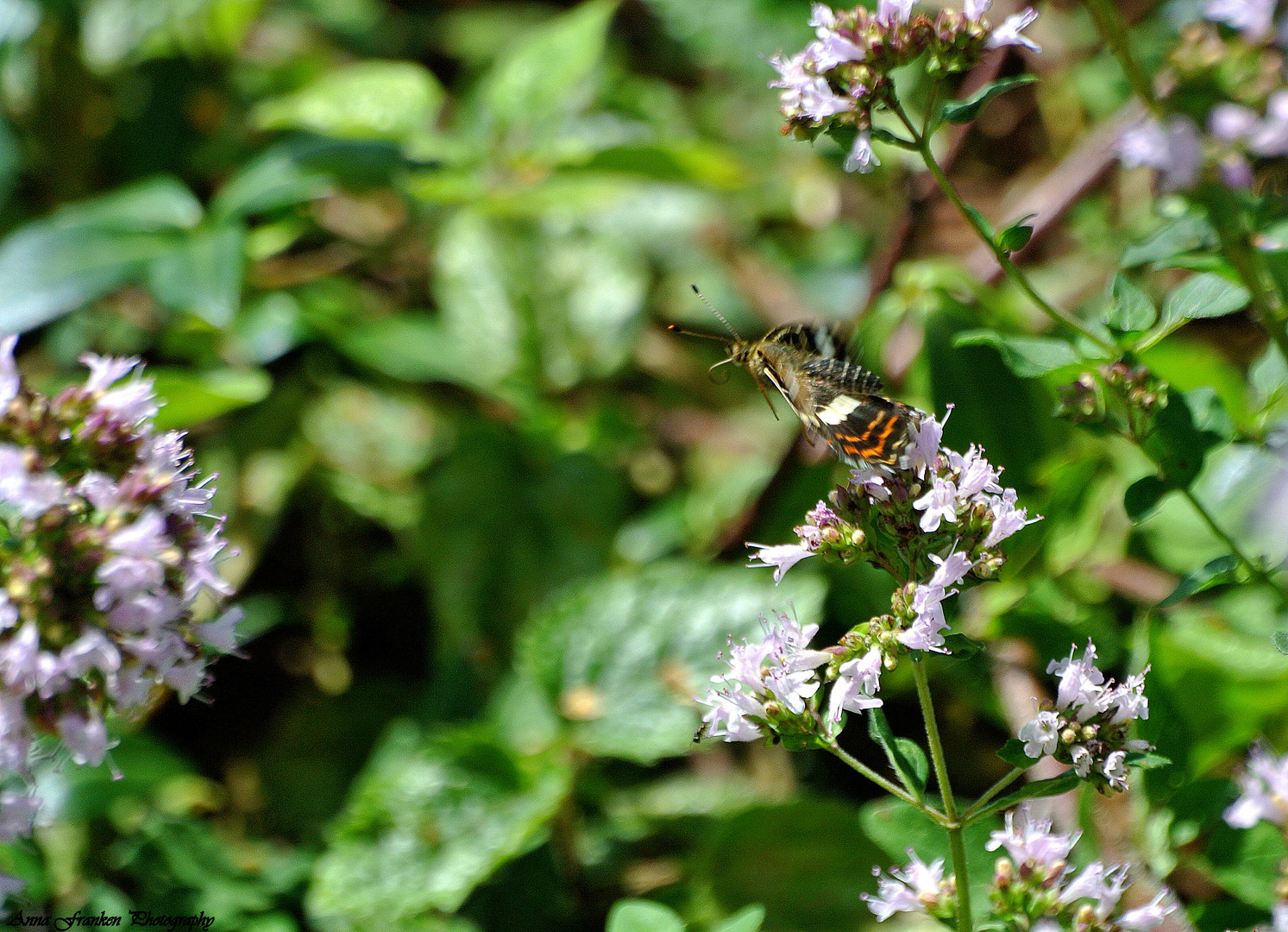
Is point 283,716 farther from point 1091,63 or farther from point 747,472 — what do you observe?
point 1091,63

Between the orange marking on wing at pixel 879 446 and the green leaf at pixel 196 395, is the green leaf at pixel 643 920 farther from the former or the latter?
the green leaf at pixel 196 395

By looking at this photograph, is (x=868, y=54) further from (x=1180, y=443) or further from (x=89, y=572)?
(x=89, y=572)

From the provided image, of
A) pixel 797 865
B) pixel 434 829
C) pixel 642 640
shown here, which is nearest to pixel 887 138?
pixel 642 640

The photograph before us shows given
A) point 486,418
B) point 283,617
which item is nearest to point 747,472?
point 486,418

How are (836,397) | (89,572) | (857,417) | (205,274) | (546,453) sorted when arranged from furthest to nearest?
(546,453) < (205,274) < (836,397) < (857,417) < (89,572)

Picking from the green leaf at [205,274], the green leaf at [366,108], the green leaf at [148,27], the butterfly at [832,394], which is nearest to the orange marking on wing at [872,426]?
the butterfly at [832,394]

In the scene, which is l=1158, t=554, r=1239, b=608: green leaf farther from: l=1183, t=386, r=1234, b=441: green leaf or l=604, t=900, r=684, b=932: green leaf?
l=604, t=900, r=684, b=932: green leaf

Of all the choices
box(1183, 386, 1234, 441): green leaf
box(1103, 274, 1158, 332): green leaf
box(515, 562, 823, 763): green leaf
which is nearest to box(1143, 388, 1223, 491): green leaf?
box(1183, 386, 1234, 441): green leaf

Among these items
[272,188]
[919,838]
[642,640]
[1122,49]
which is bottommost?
[642,640]
